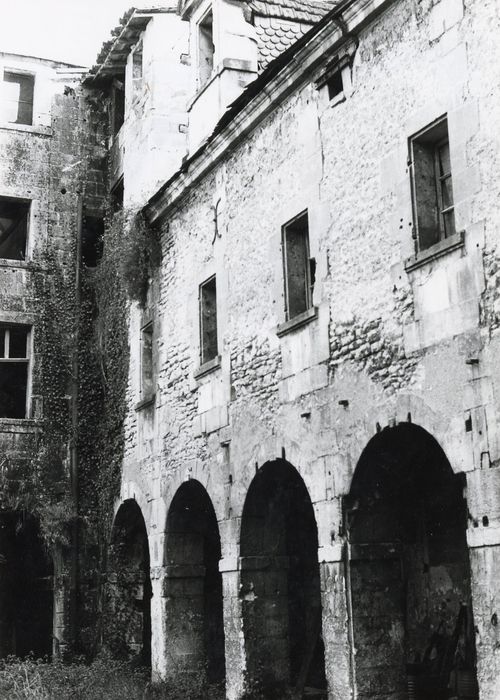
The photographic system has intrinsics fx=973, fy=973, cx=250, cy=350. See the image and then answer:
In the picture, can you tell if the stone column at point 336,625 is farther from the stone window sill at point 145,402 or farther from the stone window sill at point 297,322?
the stone window sill at point 145,402

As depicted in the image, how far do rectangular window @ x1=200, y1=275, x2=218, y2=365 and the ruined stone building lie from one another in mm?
30

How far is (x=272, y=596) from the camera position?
11.1 meters

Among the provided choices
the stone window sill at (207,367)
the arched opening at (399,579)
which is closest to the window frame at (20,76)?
the stone window sill at (207,367)

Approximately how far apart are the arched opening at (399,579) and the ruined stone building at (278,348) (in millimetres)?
27

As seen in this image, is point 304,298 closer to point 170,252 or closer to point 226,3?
point 170,252

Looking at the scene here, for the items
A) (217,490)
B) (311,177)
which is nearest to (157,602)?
(217,490)

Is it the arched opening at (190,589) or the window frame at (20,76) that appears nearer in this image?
the arched opening at (190,589)

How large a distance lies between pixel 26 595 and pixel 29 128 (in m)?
8.27

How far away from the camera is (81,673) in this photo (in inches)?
516

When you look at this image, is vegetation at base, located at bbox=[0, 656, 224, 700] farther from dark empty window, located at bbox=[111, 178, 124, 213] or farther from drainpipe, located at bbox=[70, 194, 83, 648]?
dark empty window, located at bbox=[111, 178, 124, 213]

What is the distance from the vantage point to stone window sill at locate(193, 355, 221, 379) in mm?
12156

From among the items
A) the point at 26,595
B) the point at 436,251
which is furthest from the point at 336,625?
the point at 26,595

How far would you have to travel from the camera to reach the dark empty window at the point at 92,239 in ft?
57.1

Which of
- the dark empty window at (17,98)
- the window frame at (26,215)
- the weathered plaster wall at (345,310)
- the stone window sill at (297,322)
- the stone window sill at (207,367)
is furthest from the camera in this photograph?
the dark empty window at (17,98)
